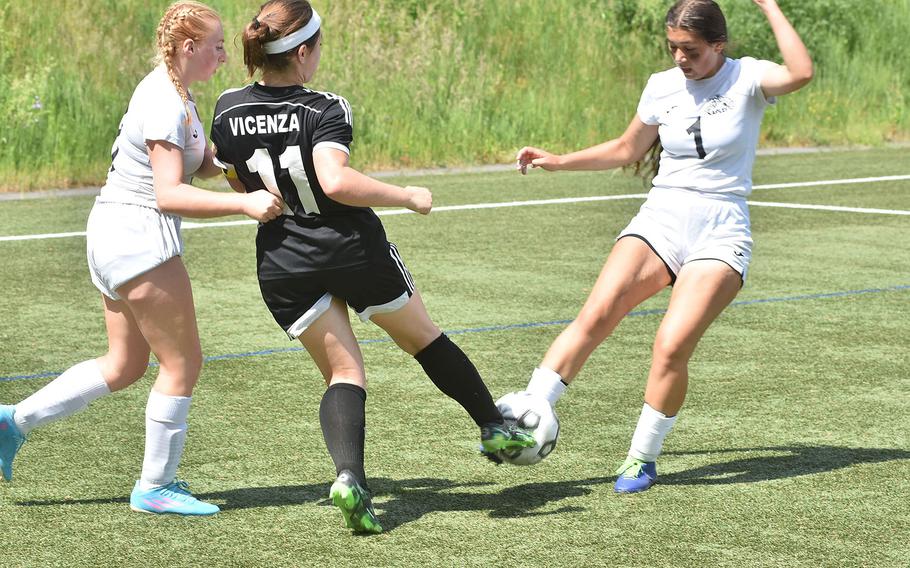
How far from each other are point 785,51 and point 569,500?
185 centimetres

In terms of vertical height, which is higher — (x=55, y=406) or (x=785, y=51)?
(x=785, y=51)

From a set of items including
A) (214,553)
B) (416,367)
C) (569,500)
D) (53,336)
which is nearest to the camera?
(214,553)

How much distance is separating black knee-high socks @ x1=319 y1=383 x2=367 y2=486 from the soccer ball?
0.65m

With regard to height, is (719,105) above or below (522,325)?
above

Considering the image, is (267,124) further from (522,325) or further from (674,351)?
(522,325)

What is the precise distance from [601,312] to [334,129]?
1.42m

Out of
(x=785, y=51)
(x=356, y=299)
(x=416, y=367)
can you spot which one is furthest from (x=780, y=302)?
(x=356, y=299)

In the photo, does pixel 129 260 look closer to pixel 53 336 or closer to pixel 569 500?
pixel 569 500

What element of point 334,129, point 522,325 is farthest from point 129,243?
point 522,325

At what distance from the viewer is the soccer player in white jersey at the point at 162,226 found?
5.15 meters

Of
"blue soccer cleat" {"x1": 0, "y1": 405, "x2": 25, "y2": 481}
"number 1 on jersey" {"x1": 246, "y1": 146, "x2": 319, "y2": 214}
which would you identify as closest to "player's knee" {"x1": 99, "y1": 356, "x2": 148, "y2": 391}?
"blue soccer cleat" {"x1": 0, "y1": 405, "x2": 25, "y2": 481}

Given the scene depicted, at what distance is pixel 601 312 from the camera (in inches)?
232

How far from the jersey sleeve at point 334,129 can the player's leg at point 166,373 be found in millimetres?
758

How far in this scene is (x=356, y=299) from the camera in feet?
17.3
